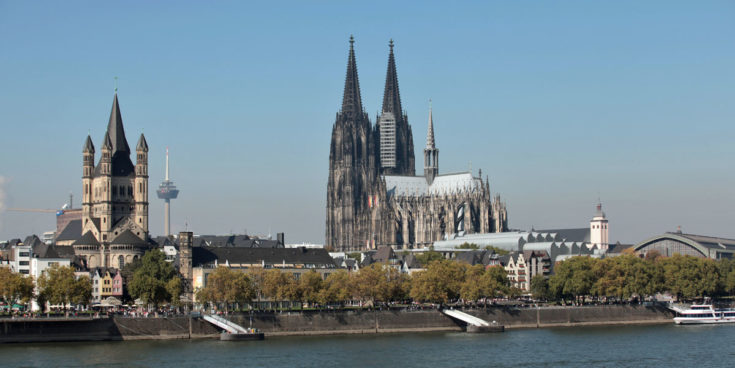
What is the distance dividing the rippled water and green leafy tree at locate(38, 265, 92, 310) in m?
12.0

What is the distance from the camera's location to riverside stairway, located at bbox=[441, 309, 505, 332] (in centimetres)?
11919

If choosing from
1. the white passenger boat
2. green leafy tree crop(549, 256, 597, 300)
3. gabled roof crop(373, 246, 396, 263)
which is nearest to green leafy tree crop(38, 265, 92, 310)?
green leafy tree crop(549, 256, 597, 300)

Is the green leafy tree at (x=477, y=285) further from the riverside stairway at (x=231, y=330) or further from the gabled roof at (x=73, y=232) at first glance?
the gabled roof at (x=73, y=232)

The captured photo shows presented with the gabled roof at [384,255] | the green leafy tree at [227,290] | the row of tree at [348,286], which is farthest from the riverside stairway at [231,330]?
the gabled roof at [384,255]

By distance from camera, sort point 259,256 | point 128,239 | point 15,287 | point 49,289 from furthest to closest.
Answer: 1. point 259,256
2. point 128,239
3. point 49,289
4. point 15,287

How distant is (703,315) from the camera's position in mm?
134500

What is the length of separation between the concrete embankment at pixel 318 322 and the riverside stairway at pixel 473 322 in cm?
78

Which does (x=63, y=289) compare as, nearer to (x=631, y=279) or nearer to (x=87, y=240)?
(x=87, y=240)

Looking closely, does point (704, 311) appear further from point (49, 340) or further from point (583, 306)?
point (49, 340)

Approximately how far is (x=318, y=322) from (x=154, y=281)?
17.7 meters

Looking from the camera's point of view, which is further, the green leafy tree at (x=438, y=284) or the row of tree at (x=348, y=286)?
the green leafy tree at (x=438, y=284)

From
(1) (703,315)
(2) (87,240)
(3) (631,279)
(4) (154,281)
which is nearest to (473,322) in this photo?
(3) (631,279)

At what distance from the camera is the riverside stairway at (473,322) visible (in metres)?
119

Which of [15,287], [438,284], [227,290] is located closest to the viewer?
[15,287]
